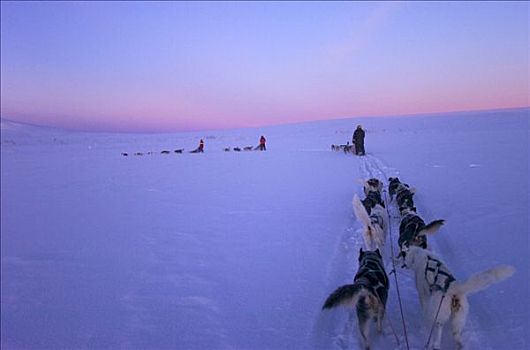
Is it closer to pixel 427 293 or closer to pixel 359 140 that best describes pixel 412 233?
pixel 427 293

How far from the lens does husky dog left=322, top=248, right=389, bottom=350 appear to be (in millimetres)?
2385

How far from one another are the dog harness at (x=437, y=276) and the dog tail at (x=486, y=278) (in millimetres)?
127

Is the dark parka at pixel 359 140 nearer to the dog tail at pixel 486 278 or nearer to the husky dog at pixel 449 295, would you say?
the husky dog at pixel 449 295

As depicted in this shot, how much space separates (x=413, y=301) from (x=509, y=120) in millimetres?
30666

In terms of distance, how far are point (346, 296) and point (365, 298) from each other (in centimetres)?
19

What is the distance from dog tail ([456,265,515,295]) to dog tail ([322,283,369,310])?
2.07ft

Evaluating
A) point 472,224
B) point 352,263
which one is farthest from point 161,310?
point 472,224

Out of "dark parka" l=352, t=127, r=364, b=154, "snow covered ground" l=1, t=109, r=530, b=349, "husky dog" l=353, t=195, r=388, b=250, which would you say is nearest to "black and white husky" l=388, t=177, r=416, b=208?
"snow covered ground" l=1, t=109, r=530, b=349

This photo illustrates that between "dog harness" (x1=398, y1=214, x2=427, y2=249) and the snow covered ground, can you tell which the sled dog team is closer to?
the snow covered ground

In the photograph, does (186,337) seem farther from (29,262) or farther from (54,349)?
(29,262)

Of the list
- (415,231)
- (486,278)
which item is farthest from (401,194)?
(486,278)

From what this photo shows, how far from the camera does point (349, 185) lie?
344 inches

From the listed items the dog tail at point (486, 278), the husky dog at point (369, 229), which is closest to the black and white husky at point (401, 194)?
the husky dog at point (369, 229)

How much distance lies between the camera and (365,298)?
2480 mm
